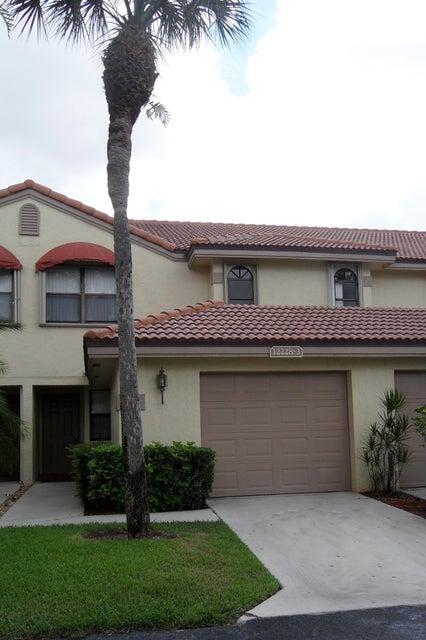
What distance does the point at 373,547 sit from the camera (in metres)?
8.48

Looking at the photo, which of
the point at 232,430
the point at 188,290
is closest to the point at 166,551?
the point at 232,430

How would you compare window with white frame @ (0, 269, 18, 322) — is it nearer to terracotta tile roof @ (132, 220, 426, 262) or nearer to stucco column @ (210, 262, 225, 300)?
terracotta tile roof @ (132, 220, 426, 262)

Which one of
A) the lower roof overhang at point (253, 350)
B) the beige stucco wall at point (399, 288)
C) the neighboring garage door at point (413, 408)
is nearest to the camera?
the lower roof overhang at point (253, 350)

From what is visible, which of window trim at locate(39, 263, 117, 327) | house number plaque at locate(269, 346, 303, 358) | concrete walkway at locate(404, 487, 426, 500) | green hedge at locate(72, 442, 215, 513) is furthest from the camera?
window trim at locate(39, 263, 117, 327)

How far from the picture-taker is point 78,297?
690 inches

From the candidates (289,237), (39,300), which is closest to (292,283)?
(289,237)

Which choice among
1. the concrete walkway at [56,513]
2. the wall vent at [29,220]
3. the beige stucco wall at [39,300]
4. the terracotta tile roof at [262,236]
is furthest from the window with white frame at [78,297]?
the concrete walkway at [56,513]

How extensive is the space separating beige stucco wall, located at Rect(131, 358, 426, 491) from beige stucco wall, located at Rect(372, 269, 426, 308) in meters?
5.58

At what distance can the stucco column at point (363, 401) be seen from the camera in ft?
41.7

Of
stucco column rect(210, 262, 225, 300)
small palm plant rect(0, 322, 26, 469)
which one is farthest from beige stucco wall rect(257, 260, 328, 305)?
small palm plant rect(0, 322, 26, 469)

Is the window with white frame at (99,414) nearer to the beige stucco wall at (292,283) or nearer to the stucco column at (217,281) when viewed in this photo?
the stucco column at (217,281)

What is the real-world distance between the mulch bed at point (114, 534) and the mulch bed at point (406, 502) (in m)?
4.26

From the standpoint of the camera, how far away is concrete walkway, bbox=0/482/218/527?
33.7ft

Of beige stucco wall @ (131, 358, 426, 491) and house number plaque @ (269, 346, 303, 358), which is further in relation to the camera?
house number plaque @ (269, 346, 303, 358)
